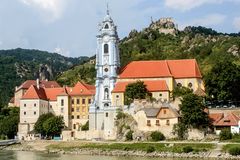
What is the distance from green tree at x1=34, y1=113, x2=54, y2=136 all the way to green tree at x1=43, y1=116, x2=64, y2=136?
153 centimetres

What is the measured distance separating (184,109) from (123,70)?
827 inches

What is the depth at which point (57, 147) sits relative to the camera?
81375mm

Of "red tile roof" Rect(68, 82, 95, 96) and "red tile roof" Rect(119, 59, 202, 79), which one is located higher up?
"red tile roof" Rect(119, 59, 202, 79)

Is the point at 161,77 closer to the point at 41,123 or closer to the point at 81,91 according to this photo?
the point at 81,91

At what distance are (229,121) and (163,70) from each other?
19.1 metres

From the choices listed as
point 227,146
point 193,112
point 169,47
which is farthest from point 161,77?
point 169,47

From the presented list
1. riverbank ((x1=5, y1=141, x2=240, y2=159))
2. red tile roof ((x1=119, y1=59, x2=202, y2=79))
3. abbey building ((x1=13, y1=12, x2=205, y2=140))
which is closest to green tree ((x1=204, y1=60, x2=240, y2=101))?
abbey building ((x1=13, y1=12, x2=205, y2=140))

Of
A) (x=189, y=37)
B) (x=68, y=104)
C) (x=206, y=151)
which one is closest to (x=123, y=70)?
(x=68, y=104)

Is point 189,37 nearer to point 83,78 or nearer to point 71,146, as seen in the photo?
point 83,78

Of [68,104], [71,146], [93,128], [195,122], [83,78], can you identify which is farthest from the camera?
[83,78]

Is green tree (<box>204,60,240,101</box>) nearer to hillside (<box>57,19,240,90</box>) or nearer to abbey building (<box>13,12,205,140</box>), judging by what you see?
abbey building (<box>13,12,205,140</box>)

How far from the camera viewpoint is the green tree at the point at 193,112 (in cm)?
7425

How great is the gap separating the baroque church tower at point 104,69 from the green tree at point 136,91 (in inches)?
211

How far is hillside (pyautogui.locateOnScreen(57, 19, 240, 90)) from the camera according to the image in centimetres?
13000
